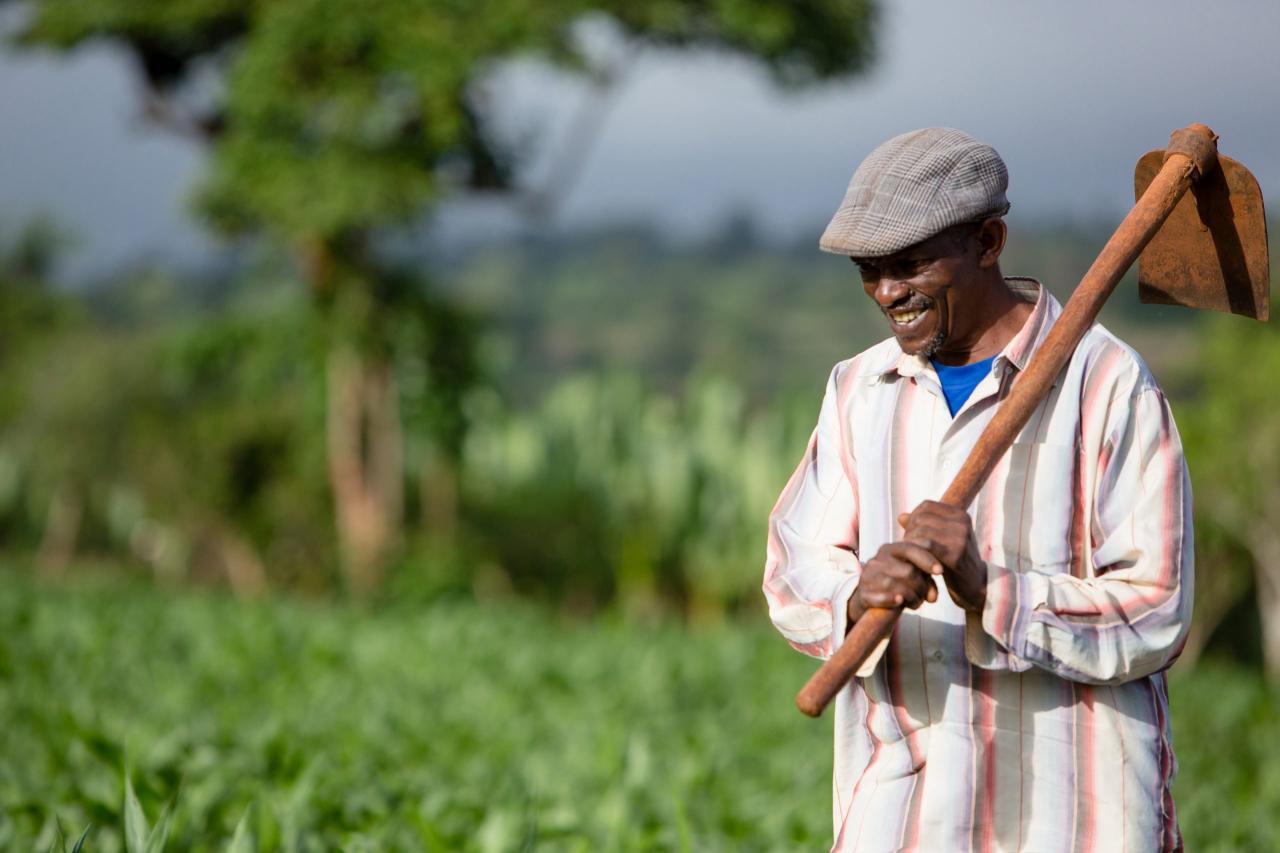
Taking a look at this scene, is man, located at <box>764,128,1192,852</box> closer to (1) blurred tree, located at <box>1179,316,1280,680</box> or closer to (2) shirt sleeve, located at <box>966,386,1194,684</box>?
(2) shirt sleeve, located at <box>966,386,1194,684</box>

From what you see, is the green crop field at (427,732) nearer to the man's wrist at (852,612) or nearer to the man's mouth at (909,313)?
the man's wrist at (852,612)

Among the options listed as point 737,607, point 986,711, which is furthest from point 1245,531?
point 986,711

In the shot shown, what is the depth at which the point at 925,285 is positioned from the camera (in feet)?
6.50

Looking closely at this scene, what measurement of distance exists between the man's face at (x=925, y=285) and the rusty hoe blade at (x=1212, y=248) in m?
0.34

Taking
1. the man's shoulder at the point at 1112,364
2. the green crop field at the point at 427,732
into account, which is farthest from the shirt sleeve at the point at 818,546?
the green crop field at the point at 427,732

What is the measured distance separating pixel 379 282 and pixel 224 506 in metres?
3.73

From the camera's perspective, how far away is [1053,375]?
6.30ft

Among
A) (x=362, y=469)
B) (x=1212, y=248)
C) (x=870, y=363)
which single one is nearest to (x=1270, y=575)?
(x=362, y=469)

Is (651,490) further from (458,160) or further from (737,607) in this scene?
(458,160)

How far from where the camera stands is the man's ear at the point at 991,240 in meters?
2.01

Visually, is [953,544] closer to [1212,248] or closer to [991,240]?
[991,240]

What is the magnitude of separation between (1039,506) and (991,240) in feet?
1.15

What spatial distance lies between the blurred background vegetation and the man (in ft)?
1.62

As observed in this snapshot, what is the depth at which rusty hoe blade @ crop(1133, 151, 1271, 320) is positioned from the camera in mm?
2096
